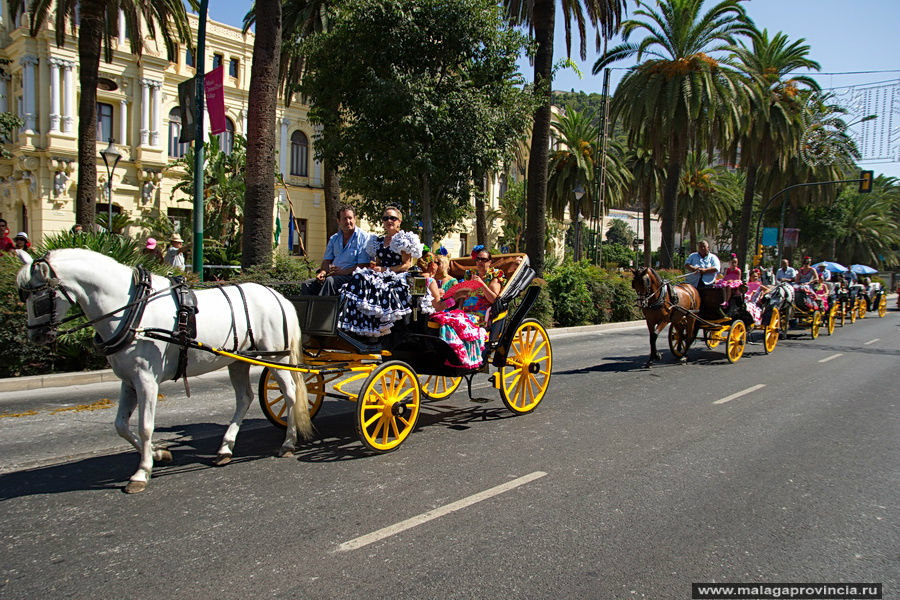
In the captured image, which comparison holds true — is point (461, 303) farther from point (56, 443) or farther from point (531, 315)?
point (531, 315)

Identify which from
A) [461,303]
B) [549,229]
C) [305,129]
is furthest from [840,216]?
[461,303]

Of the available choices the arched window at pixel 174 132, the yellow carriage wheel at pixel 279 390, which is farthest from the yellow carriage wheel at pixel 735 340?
the arched window at pixel 174 132

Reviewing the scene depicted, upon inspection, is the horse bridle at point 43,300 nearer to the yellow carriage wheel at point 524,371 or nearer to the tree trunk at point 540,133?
the yellow carriage wheel at point 524,371

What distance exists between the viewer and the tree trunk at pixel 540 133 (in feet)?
64.2

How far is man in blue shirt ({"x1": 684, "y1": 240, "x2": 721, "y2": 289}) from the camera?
1316 cm

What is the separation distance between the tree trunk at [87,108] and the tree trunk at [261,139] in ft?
23.2

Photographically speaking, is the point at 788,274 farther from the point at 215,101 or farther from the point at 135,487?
the point at 135,487

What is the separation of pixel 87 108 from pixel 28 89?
15778 mm

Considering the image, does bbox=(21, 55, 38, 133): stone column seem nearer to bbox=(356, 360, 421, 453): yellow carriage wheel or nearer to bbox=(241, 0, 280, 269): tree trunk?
bbox=(241, 0, 280, 269): tree trunk

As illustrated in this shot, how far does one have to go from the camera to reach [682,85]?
993 inches

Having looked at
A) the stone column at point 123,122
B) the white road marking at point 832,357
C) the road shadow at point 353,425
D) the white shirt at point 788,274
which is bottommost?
the white road marking at point 832,357

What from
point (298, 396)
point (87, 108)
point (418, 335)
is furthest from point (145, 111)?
point (298, 396)

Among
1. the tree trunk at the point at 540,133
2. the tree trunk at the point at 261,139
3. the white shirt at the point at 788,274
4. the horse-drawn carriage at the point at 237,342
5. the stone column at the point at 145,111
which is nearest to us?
the horse-drawn carriage at the point at 237,342

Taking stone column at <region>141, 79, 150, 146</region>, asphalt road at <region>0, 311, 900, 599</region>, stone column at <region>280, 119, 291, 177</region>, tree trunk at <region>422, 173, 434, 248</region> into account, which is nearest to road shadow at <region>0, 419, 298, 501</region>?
asphalt road at <region>0, 311, 900, 599</region>
